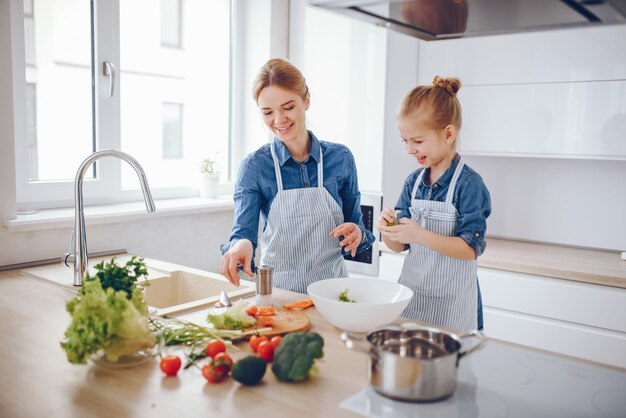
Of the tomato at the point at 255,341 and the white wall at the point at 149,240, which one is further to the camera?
the white wall at the point at 149,240

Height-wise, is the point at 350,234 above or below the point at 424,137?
below

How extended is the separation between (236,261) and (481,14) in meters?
0.92

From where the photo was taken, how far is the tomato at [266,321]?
1491 millimetres

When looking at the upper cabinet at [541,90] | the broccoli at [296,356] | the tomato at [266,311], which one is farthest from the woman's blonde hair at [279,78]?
the upper cabinet at [541,90]

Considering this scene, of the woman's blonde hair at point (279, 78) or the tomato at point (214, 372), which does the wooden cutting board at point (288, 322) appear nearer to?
the tomato at point (214, 372)

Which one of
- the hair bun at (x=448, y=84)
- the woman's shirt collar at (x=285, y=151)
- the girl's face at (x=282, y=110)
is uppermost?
the hair bun at (x=448, y=84)

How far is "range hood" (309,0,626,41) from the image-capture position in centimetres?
129

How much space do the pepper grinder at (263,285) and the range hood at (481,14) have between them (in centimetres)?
72

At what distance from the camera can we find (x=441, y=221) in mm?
1864

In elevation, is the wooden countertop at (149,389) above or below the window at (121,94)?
below

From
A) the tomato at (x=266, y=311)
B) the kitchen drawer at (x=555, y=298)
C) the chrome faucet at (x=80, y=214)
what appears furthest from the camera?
the kitchen drawer at (x=555, y=298)

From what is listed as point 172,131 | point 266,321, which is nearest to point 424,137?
point 266,321

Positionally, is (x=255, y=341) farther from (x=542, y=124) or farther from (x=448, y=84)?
(x=542, y=124)

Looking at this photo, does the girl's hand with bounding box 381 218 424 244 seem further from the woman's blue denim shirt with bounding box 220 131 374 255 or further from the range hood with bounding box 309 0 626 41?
the range hood with bounding box 309 0 626 41
